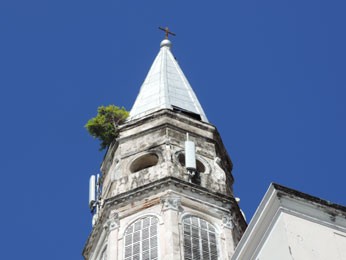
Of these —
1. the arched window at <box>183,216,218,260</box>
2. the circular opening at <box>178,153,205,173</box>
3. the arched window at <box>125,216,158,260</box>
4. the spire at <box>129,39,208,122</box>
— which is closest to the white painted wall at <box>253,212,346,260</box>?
the arched window at <box>183,216,218,260</box>

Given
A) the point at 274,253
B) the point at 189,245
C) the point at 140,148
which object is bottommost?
the point at 274,253

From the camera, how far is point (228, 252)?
1355 inches

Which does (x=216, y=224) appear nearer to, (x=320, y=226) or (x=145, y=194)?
(x=145, y=194)

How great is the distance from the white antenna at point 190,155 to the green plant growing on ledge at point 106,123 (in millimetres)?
5150

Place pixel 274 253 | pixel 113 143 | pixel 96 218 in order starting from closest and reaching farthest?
pixel 274 253
pixel 96 218
pixel 113 143

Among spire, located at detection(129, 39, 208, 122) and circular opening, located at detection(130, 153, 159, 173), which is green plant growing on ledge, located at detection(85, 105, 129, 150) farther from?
circular opening, located at detection(130, 153, 159, 173)

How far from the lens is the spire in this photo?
138 ft

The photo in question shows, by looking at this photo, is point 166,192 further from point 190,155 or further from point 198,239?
point 190,155

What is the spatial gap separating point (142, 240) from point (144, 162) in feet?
17.0

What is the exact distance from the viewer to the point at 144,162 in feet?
128

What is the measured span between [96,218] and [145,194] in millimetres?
3007

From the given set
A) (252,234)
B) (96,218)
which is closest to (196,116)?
(96,218)

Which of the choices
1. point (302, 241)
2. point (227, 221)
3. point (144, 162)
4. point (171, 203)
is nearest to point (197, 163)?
point (144, 162)

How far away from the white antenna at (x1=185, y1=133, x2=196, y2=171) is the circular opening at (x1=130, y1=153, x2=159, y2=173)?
1.28 m
